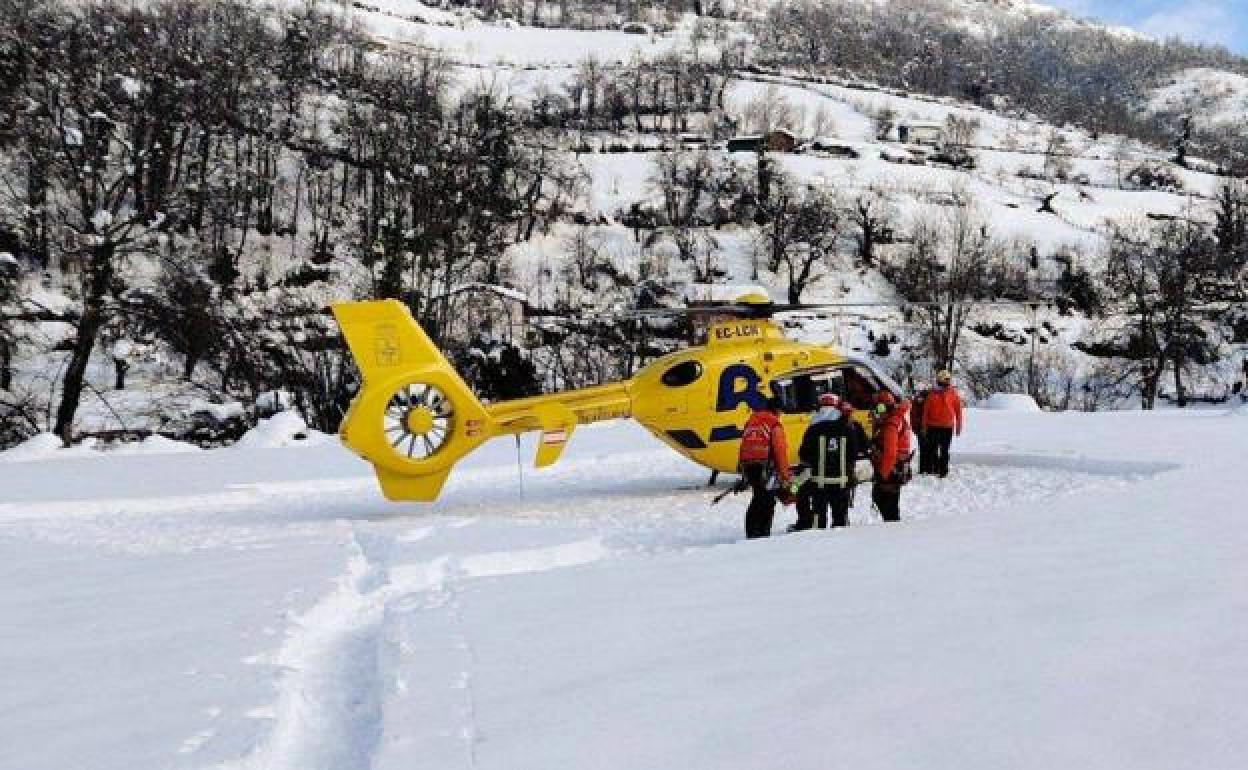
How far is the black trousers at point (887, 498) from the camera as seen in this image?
1023 centimetres

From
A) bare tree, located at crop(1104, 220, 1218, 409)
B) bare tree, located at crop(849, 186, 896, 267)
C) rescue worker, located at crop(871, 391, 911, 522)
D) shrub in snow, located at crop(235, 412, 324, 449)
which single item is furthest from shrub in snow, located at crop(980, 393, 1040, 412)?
bare tree, located at crop(849, 186, 896, 267)

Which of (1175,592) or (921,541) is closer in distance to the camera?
(1175,592)

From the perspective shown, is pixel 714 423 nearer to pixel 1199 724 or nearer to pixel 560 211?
pixel 1199 724

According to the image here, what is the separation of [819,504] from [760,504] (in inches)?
25.3

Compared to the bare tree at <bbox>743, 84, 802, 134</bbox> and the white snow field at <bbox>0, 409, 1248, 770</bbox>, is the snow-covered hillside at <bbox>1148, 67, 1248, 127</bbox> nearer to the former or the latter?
the bare tree at <bbox>743, 84, 802, 134</bbox>

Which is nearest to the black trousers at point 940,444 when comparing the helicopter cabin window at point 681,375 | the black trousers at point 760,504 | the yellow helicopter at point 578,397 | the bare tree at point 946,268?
the yellow helicopter at point 578,397

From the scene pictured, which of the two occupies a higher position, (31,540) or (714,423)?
(714,423)

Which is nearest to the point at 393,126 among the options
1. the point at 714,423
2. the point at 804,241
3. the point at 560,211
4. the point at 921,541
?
the point at 560,211

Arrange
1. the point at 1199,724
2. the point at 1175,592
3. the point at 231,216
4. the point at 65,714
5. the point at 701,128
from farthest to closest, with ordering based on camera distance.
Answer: the point at 701,128
the point at 231,216
the point at 1175,592
the point at 65,714
the point at 1199,724

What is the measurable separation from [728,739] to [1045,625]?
2.02 meters

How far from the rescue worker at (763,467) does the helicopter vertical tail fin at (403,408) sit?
3.77 m

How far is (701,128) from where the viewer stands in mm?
88688


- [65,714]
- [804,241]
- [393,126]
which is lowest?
[65,714]

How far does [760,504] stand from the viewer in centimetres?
984
